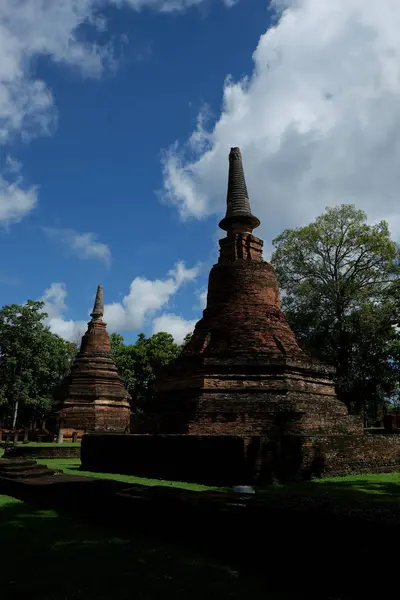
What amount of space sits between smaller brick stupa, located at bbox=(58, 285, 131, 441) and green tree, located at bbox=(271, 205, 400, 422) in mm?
12355

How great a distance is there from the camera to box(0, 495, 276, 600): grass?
382 cm

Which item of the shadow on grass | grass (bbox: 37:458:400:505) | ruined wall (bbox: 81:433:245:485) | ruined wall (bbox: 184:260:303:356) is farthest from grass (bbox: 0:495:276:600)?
ruined wall (bbox: 184:260:303:356)

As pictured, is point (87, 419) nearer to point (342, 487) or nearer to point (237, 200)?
point (237, 200)

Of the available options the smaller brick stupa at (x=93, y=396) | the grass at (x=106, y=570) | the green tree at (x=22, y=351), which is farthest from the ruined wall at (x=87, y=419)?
the grass at (x=106, y=570)

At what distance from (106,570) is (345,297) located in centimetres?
2780

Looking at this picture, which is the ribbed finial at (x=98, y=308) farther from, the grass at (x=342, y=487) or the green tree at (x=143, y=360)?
the grass at (x=342, y=487)

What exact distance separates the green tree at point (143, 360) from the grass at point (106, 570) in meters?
41.9

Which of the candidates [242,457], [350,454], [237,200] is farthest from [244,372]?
[237,200]

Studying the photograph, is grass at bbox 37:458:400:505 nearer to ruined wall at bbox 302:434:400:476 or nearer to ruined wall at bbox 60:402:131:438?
ruined wall at bbox 302:434:400:476

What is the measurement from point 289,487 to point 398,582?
7.11m

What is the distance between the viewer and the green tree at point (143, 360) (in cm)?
4762

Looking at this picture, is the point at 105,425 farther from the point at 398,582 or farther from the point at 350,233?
the point at 398,582

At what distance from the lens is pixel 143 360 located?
4822 cm

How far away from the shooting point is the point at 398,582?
3.49m
